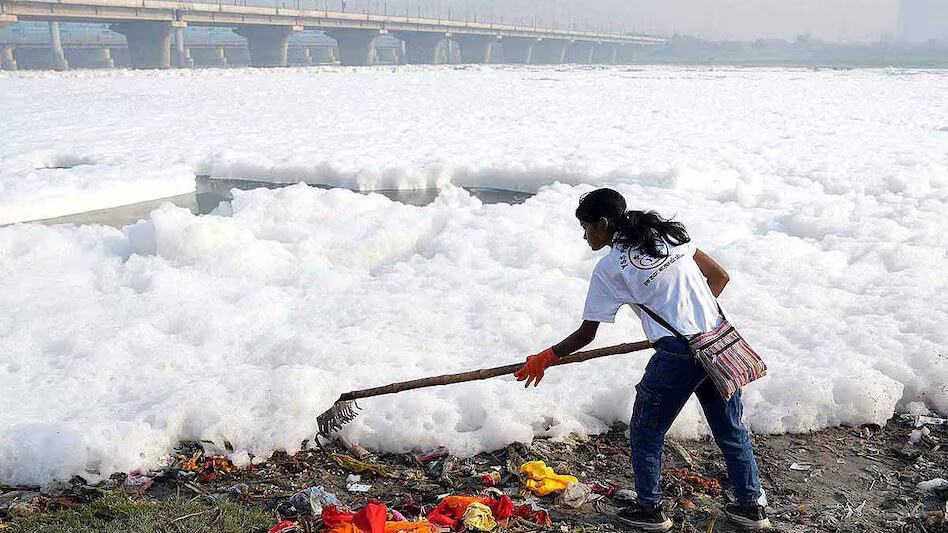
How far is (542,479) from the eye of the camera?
12.6 feet

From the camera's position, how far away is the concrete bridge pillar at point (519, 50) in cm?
10488

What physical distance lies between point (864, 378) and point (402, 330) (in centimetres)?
325

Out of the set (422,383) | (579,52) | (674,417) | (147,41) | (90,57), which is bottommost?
(90,57)

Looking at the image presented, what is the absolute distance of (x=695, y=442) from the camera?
444cm

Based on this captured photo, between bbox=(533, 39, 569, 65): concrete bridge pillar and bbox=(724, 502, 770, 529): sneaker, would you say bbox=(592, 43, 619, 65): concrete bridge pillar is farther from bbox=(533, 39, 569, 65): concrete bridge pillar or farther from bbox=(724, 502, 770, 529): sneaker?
bbox=(724, 502, 770, 529): sneaker

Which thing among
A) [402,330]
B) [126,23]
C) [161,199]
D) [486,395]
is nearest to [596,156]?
Answer: [161,199]

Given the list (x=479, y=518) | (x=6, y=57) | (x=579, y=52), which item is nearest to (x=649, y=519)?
(x=479, y=518)

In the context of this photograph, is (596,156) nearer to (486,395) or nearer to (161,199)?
(161,199)

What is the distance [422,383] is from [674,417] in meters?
1.19

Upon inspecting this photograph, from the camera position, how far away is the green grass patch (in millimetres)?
3408

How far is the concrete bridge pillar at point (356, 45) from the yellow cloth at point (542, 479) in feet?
248

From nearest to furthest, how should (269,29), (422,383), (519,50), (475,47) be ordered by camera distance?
(422,383)
(269,29)
(475,47)
(519,50)

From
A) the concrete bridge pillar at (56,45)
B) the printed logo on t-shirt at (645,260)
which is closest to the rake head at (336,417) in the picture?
the printed logo on t-shirt at (645,260)

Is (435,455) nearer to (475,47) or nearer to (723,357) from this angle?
(723,357)
